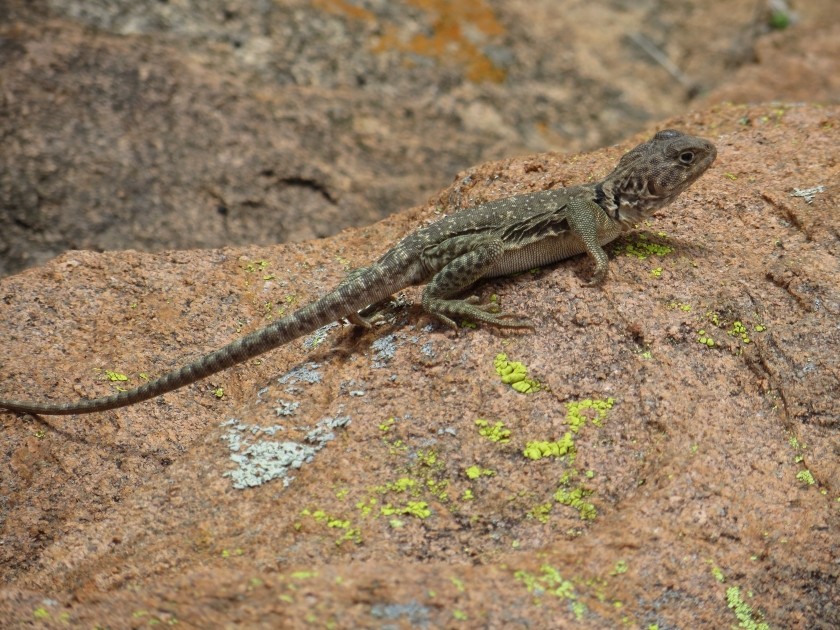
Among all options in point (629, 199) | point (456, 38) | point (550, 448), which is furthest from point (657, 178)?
point (456, 38)

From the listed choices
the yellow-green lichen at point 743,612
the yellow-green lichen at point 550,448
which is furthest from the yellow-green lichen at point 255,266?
the yellow-green lichen at point 743,612

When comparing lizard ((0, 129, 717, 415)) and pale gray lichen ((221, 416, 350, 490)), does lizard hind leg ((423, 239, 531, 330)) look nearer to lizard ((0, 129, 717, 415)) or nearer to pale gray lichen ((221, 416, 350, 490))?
lizard ((0, 129, 717, 415))

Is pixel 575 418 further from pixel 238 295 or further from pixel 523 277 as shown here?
pixel 238 295

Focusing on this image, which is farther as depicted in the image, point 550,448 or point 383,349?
point 383,349

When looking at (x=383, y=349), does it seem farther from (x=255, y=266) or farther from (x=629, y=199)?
(x=629, y=199)

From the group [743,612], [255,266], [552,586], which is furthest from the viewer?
[255,266]

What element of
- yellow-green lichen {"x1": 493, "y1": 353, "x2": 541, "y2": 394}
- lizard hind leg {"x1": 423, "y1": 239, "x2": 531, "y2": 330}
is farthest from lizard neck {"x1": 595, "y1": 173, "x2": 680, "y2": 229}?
yellow-green lichen {"x1": 493, "y1": 353, "x2": 541, "y2": 394}

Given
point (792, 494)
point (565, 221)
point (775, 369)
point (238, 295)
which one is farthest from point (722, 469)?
point (238, 295)
